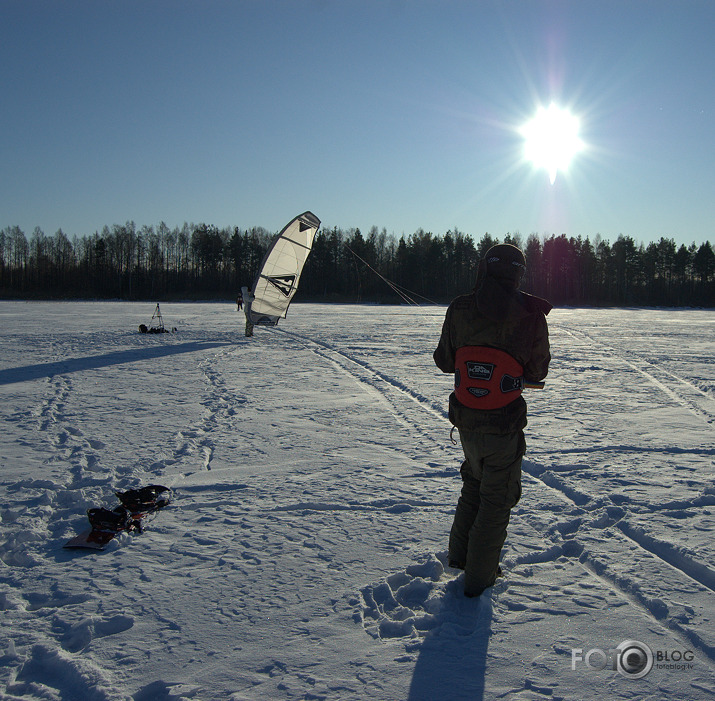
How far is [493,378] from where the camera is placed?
2.59 m

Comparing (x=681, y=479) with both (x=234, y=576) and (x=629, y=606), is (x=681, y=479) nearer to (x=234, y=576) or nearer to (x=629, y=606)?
(x=629, y=606)

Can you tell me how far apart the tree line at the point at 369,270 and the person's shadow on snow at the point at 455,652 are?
60.5 m

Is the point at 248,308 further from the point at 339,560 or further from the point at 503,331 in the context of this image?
the point at 503,331

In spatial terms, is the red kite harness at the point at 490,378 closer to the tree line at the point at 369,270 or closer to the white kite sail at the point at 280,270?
the white kite sail at the point at 280,270

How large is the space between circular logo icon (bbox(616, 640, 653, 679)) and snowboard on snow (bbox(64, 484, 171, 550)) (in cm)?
286

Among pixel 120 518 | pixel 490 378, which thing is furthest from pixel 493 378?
pixel 120 518

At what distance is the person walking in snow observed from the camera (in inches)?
102

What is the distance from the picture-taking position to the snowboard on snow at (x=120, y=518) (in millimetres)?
3188

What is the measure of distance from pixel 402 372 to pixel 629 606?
25.1ft

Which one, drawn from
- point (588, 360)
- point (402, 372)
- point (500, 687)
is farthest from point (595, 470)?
point (588, 360)

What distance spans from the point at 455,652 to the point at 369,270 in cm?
6438

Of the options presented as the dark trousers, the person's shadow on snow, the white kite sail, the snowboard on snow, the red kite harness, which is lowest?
the person's shadow on snow

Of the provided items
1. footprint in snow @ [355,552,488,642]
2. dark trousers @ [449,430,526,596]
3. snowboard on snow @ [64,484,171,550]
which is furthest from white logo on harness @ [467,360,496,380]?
snowboard on snow @ [64,484,171,550]

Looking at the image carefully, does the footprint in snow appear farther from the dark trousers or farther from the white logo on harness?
the white logo on harness
